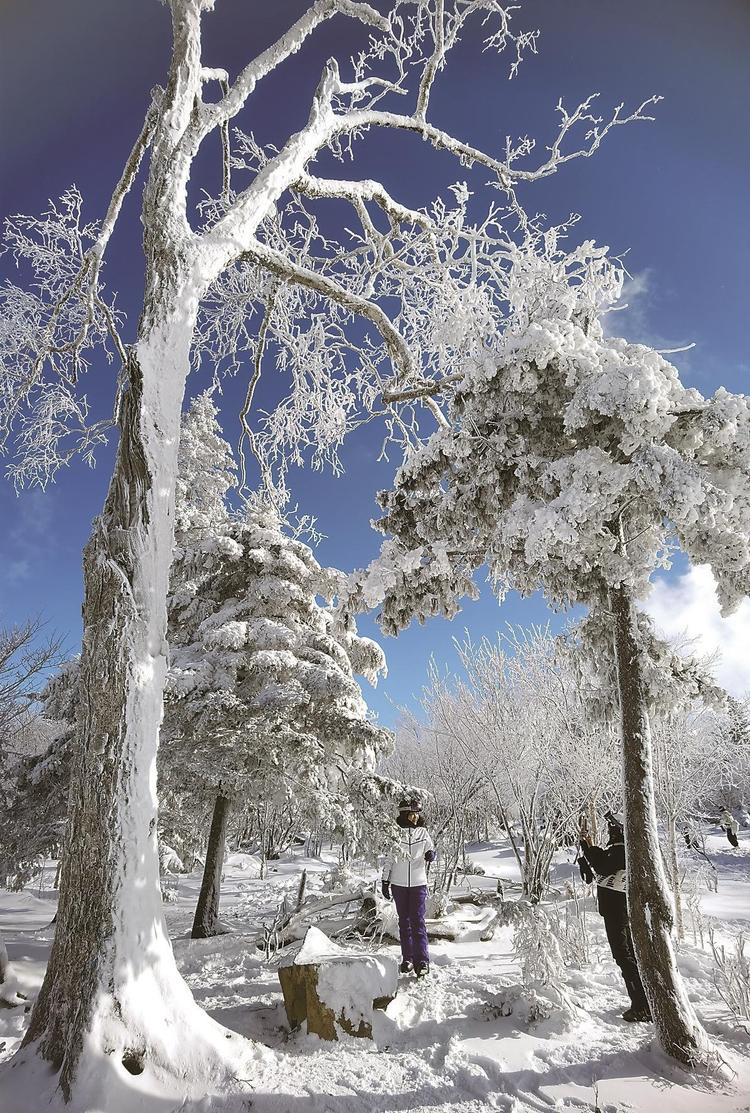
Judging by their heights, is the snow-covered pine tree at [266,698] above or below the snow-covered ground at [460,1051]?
above

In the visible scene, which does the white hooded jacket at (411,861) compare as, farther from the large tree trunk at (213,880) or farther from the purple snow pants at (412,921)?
the large tree trunk at (213,880)

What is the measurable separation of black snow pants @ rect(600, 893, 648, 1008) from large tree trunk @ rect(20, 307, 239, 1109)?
3535 mm

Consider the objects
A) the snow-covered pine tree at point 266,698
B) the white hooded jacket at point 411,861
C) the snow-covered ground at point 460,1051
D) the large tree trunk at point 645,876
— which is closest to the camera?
the snow-covered ground at point 460,1051

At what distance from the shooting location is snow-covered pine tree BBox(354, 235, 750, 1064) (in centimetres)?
408

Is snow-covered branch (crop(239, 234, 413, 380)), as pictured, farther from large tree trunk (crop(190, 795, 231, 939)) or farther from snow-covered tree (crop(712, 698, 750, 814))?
large tree trunk (crop(190, 795, 231, 939))

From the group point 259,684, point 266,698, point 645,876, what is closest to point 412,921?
point 645,876

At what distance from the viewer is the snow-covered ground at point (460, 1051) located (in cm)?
326

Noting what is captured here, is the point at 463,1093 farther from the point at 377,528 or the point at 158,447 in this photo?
the point at 158,447

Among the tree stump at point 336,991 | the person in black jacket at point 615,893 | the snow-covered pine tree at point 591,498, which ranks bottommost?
the tree stump at point 336,991

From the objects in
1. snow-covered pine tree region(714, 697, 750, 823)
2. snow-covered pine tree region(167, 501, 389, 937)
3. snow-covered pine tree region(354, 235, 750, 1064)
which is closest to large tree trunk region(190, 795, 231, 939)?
snow-covered pine tree region(167, 501, 389, 937)

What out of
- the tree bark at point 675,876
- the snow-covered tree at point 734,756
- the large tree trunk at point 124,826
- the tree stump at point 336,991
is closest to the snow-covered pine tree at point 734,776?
the snow-covered tree at point 734,756

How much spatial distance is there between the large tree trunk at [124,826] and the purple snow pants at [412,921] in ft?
8.93

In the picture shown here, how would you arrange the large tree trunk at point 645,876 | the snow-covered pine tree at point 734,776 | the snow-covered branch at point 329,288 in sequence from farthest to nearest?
the snow-covered pine tree at point 734,776 < the snow-covered branch at point 329,288 < the large tree trunk at point 645,876

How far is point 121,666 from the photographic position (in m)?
3.75
